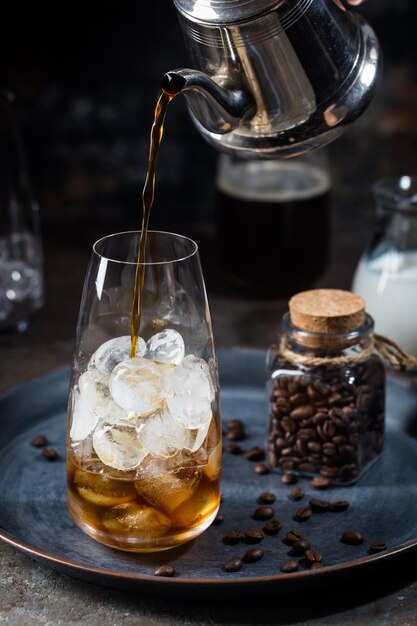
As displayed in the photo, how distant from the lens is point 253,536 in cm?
111

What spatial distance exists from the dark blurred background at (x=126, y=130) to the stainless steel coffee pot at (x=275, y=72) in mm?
843

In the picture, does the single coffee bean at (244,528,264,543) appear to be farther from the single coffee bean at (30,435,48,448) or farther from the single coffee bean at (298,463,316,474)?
the single coffee bean at (30,435,48,448)

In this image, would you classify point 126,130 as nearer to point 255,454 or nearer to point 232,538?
point 255,454

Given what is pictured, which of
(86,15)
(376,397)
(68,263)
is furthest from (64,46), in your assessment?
(376,397)

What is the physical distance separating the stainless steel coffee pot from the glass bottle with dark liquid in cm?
64

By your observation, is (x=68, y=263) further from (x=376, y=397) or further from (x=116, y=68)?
(x=376, y=397)

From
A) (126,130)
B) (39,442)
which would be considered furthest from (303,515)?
(126,130)

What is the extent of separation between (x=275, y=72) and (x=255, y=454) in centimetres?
48

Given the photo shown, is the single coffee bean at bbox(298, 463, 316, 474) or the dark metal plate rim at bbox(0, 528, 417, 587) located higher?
the dark metal plate rim at bbox(0, 528, 417, 587)

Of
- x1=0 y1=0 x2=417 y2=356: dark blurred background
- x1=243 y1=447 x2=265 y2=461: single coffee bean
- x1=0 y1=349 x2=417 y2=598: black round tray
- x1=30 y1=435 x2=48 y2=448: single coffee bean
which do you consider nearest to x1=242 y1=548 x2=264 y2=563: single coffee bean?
x1=0 y1=349 x2=417 y2=598: black round tray

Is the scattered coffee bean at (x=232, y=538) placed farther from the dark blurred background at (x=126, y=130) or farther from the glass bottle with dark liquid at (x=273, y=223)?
the dark blurred background at (x=126, y=130)

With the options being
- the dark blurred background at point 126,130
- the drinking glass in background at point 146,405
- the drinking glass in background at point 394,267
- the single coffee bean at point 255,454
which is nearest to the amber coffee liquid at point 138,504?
the drinking glass in background at point 146,405

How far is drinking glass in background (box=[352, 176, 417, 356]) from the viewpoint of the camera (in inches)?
61.8

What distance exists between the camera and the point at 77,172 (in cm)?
231
